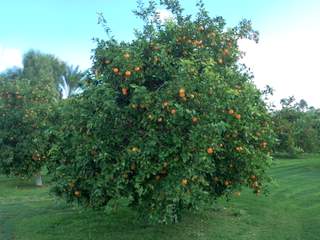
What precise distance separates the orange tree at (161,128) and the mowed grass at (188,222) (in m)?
1.49

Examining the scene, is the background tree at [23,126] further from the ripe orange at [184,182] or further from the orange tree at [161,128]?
the ripe orange at [184,182]

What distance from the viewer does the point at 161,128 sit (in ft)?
23.0

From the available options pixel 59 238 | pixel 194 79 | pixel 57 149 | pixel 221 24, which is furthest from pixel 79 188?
pixel 221 24

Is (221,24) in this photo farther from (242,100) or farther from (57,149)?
(57,149)

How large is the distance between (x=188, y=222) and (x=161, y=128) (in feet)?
12.9

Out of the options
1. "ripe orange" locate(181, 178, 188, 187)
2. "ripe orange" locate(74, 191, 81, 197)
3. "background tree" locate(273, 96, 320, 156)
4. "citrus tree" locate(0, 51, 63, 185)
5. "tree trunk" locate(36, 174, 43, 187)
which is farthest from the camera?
"background tree" locate(273, 96, 320, 156)

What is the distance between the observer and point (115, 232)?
9.55 meters

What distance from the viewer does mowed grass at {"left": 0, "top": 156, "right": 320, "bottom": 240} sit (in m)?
9.28

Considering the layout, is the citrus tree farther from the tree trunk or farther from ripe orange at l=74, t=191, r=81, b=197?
ripe orange at l=74, t=191, r=81, b=197

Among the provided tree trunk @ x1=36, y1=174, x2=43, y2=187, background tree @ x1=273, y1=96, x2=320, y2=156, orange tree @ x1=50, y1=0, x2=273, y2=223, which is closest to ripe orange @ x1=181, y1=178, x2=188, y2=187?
orange tree @ x1=50, y1=0, x2=273, y2=223

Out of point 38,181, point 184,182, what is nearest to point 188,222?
point 184,182

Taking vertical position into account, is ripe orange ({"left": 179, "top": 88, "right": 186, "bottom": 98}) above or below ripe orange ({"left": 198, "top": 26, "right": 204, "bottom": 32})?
below

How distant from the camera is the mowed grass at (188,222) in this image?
9281 mm

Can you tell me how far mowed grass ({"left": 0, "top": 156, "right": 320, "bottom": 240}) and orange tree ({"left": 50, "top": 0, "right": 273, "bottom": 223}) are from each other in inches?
58.7
